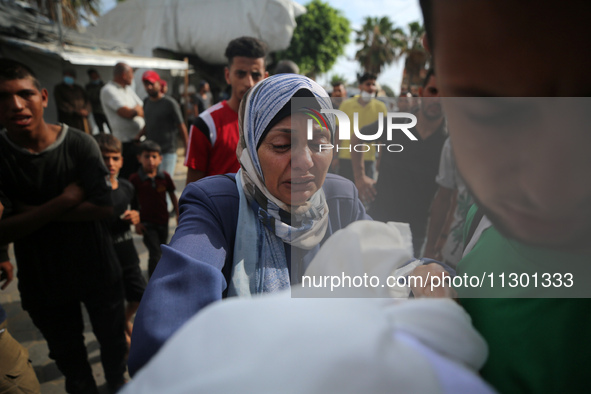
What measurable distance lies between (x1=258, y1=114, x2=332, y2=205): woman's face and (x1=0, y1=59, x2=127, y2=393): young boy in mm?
1550

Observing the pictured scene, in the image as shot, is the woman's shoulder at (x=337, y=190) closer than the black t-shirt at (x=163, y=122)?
Yes

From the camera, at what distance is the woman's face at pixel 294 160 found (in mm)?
1141

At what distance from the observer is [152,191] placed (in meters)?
3.47

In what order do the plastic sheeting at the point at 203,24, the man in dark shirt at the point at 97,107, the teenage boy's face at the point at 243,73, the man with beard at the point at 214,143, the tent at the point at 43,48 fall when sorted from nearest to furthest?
the man with beard at the point at 214,143
the teenage boy's face at the point at 243,73
the man in dark shirt at the point at 97,107
the tent at the point at 43,48
the plastic sheeting at the point at 203,24

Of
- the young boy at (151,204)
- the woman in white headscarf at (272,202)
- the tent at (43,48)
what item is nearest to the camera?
the woman in white headscarf at (272,202)

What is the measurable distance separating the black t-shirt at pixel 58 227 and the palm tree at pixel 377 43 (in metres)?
40.1

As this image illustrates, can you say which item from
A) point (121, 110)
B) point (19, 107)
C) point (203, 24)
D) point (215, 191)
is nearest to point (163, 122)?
point (121, 110)

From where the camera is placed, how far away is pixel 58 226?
2172mm

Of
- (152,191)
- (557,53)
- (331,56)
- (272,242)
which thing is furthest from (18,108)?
(331,56)

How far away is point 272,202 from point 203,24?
18.9 meters

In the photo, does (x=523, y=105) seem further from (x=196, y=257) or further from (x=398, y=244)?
(x=196, y=257)

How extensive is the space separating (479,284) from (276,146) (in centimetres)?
74

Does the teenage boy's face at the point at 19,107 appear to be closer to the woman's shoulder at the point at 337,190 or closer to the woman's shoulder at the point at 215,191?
the woman's shoulder at the point at 215,191

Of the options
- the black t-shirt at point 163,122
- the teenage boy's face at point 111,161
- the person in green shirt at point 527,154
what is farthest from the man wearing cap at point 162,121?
the person in green shirt at point 527,154
